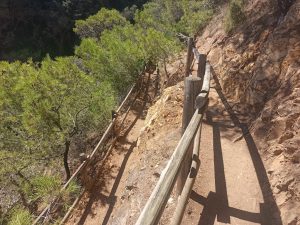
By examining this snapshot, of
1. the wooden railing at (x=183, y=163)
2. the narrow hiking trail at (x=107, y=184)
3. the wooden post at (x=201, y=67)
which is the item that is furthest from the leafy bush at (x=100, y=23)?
the wooden railing at (x=183, y=163)

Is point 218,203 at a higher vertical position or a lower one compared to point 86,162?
higher

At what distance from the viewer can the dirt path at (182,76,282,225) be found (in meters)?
4.37

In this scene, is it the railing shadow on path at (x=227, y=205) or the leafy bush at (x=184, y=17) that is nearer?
the railing shadow on path at (x=227, y=205)

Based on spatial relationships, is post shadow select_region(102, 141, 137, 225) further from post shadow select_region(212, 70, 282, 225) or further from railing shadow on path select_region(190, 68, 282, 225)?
post shadow select_region(212, 70, 282, 225)

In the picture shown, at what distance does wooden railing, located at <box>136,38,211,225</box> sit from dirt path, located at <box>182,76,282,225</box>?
1.43ft

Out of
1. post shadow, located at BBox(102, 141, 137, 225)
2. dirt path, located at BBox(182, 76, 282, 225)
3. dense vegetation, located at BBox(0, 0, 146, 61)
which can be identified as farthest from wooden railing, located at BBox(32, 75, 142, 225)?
dense vegetation, located at BBox(0, 0, 146, 61)

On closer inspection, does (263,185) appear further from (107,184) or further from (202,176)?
(107,184)

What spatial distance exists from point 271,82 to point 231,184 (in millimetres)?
2610

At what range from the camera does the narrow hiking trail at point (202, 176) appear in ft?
14.8

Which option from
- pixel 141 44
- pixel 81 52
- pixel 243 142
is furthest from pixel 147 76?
pixel 243 142

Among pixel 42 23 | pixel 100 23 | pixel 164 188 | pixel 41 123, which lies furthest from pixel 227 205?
pixel 42 23

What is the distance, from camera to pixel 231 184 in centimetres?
496

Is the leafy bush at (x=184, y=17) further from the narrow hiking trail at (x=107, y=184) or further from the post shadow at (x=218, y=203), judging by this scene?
the post shadow at (x=218, y=203)

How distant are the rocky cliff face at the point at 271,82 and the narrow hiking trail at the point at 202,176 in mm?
208
